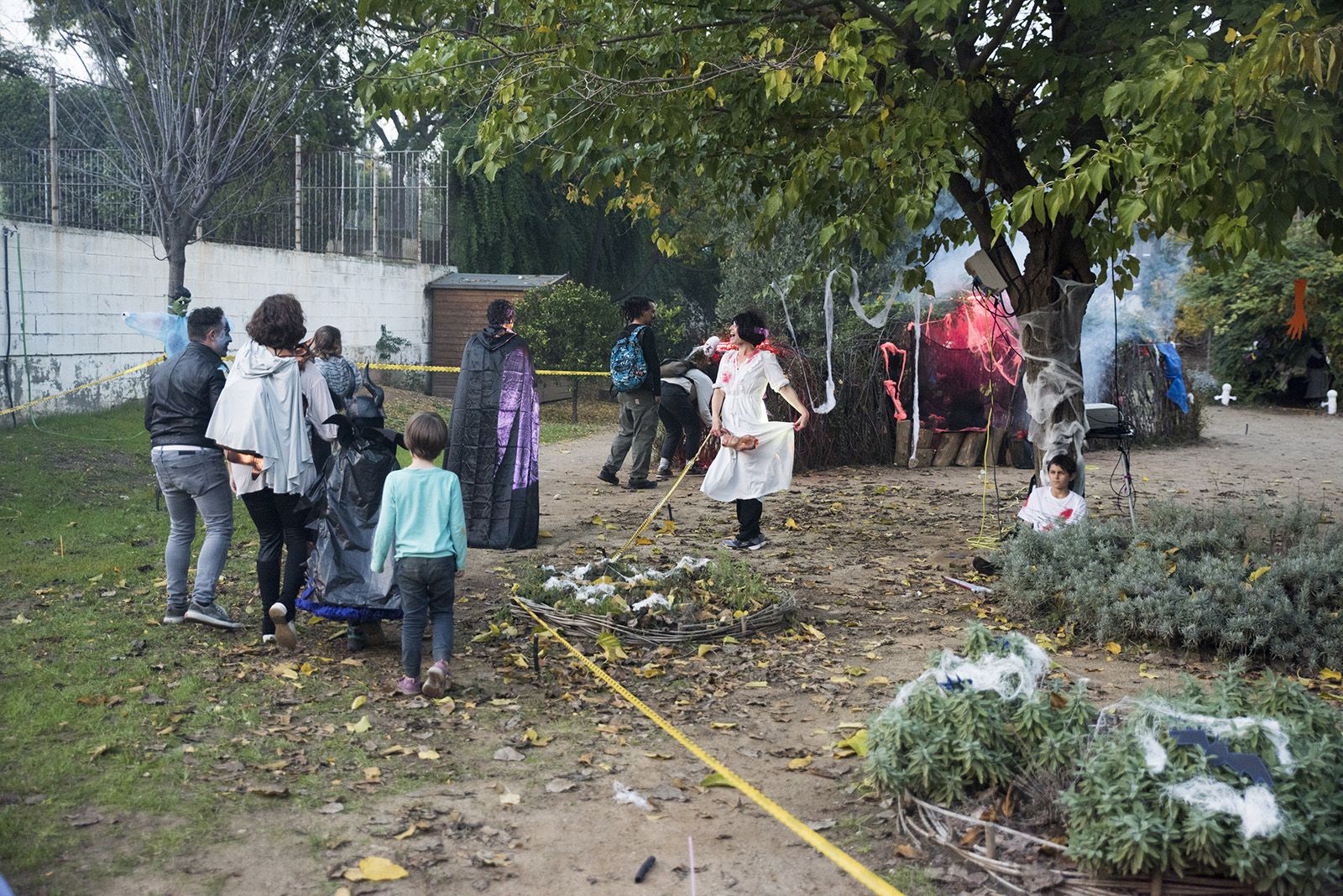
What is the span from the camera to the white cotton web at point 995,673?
4.27 metres

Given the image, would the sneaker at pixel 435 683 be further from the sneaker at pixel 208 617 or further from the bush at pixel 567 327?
the bush at pixel 567 327

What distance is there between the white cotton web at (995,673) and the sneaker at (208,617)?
3.79m

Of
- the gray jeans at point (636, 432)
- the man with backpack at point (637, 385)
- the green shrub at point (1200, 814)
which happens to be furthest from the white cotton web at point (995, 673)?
the gray jeans at point (636, 432)

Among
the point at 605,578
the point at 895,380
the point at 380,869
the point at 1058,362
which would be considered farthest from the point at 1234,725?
the point at 895,380

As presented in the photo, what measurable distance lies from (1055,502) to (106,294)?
12.2 metres

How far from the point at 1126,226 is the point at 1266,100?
0.84 meters

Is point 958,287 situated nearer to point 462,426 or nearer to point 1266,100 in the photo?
point 462,426

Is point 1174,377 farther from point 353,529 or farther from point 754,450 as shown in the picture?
point 353,529

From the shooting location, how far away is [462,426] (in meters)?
8.96

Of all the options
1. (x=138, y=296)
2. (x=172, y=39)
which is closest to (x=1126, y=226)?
(x=172, y=39)

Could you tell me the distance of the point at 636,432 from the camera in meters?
11.8

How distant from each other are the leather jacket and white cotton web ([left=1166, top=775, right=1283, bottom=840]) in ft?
16.2

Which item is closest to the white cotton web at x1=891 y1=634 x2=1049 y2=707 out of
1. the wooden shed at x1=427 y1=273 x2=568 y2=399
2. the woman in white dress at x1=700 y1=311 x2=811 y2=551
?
the woman in white dress at x1=700 y1=311 x2=811 y2=551

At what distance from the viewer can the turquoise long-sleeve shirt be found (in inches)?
218
